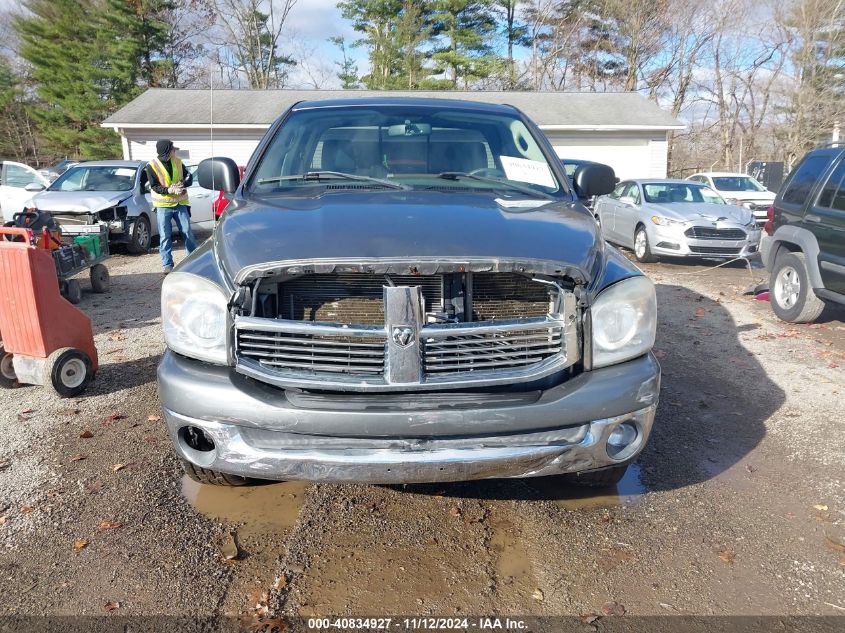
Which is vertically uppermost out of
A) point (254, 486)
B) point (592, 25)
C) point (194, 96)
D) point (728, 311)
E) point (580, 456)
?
point (592, 25)

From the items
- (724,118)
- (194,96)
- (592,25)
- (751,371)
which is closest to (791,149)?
(724,118)

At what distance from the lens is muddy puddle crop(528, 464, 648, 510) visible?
10.8ft

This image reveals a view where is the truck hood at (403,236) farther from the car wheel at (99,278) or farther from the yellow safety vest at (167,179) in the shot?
the yellow safety vest at (167,179)

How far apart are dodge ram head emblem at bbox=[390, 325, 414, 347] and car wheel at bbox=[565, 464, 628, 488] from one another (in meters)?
1.22

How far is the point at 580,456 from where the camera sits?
2641mm

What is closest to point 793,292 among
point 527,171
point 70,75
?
point 527,171

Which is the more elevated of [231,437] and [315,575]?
[231,437]

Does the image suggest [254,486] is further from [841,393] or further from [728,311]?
[728,311]

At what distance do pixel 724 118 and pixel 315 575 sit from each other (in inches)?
1714

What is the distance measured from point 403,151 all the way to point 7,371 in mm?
3548

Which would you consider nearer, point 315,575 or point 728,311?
point 315,575

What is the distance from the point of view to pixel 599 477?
127 inches

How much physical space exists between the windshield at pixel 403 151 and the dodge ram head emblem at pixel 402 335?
4.26 ft

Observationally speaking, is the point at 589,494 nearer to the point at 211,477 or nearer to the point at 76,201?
the point at 211,477
